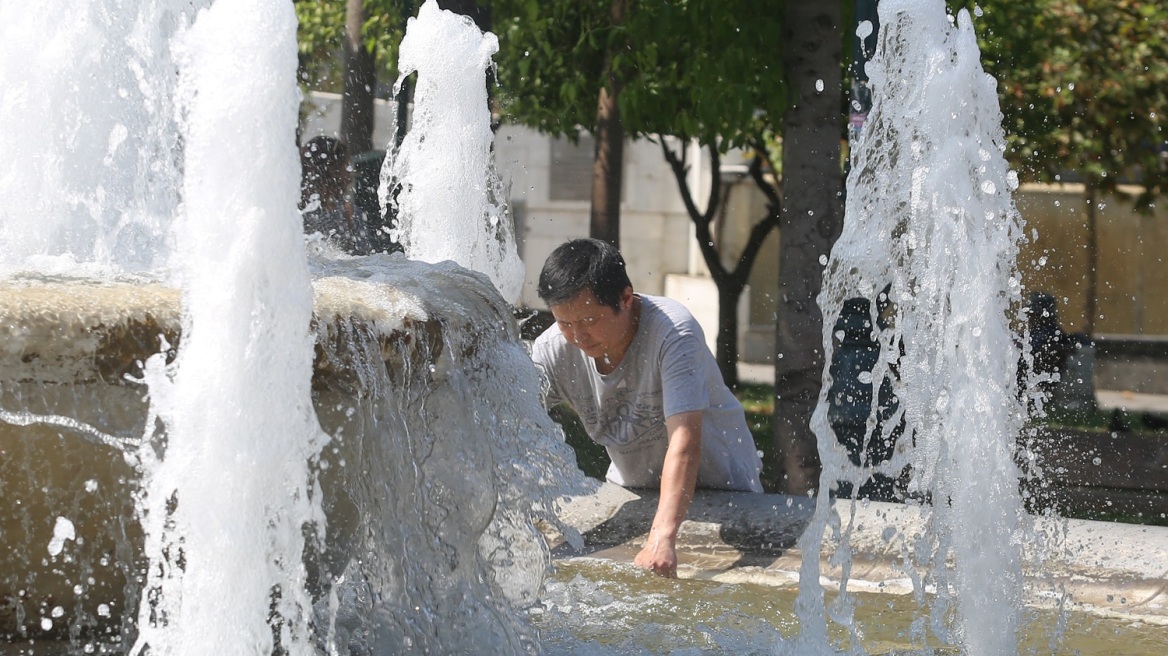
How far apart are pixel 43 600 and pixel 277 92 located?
1068mm

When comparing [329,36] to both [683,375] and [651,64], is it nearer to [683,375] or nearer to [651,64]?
[651,64]

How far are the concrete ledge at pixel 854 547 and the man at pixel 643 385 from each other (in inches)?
5.8

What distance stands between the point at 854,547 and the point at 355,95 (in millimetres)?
5007

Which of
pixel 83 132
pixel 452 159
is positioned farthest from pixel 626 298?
pixel 452 159

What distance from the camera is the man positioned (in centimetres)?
400

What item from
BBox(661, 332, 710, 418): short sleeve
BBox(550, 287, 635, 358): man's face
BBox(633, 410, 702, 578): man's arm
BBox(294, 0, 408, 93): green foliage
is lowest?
BBox(633, 410, 702, 578): man's arm

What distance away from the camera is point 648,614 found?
3.91m

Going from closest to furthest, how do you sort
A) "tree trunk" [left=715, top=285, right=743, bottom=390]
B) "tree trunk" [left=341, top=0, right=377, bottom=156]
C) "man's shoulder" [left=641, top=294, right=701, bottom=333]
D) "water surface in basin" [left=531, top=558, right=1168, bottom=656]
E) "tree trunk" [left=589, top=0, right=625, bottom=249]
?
1. "water surface in basin" [left=531, top=558, right=1168, bottom=656]
2. "man's shoulder" [left=641, top=294, right=701, bottom=333]
3. "tree trunk" [left=341, top=0, right=377, bottom=156]
4. "tree trunk" [left=589, top=0, right=625, bottom=249]
5. "tree trunk" [left=715, top=285, right=743, bottom=390]

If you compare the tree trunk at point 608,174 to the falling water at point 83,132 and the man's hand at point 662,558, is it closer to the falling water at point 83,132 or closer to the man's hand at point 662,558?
the falling water at point 83,132

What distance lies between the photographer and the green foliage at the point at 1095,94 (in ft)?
39.7

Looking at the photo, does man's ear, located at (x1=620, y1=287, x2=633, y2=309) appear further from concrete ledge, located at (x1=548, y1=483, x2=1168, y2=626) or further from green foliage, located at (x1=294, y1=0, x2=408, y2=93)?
green foliage, located at (x1=294, y1=0, x2=408, y2=93)

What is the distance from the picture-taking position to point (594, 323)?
414 centimetres

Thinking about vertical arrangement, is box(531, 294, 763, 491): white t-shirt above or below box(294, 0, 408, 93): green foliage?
below

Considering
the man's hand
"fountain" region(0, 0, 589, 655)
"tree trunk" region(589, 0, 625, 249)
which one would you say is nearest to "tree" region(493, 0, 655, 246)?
"tree trunk" region(589, 0, 625, 249)
